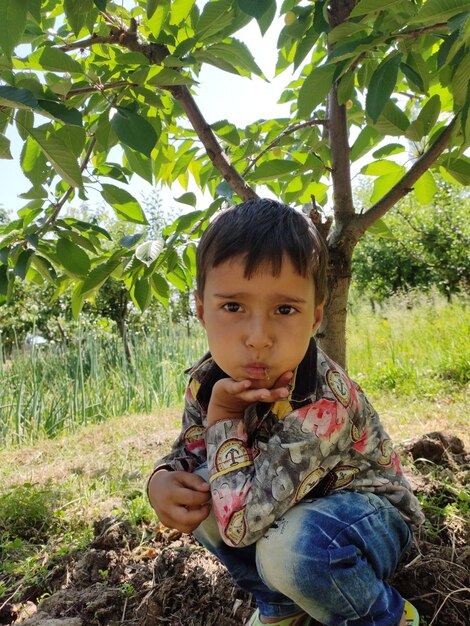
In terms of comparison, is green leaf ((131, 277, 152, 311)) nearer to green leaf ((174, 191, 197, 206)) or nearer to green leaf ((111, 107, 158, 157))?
green leaf ((174, 191, 197, 206))

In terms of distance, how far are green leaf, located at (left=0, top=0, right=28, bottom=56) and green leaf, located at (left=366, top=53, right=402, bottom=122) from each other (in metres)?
0.64

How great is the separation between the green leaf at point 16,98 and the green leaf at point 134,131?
0.93ft

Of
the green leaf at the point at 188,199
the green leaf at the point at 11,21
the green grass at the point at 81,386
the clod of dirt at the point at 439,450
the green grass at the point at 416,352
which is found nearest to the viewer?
the green leaf at the point at 11,21

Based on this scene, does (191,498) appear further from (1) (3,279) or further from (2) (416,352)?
(2) (416,352)

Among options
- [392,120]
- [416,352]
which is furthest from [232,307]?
[416,352]

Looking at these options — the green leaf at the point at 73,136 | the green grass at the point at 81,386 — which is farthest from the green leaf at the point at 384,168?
the green grass at the point at 81,386

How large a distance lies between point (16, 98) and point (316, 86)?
1.90 feet

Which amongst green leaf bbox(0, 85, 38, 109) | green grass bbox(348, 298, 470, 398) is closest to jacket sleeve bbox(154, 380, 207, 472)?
green leaf bbox(0, 85, 38, 109)

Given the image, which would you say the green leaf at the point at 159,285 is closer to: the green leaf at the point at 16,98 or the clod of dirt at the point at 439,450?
the green leaf at the point at 16,98

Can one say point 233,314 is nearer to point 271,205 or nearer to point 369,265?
point 271,205

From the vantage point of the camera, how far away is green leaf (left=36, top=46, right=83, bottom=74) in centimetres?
111

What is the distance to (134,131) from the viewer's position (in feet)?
3.71

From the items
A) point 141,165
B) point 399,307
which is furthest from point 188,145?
point 399,307

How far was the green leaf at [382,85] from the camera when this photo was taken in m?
0.97
